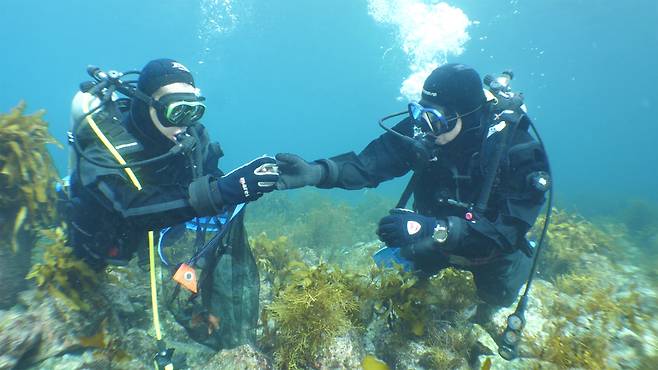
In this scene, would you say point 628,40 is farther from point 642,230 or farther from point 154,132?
point 154,132

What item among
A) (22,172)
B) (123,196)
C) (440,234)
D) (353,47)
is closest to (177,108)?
(123,196)

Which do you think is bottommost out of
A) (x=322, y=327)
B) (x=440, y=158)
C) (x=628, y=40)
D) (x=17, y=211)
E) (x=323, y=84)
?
(x=322, y=327)

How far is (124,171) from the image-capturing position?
130 inches

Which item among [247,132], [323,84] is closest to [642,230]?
[323,84]

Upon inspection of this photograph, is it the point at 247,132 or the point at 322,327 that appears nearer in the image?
the point at 322,327

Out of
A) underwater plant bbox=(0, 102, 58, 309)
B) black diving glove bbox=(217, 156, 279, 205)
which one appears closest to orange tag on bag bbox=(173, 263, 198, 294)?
black diving glove bbox=(217, 156, 279, 205)

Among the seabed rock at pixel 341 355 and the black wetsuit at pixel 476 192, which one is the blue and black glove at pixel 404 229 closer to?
the black wetsuit at pixel 476 192

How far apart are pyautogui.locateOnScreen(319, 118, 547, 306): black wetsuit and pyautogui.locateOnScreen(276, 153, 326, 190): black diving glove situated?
0.39 meters

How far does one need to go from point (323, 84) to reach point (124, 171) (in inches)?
4738

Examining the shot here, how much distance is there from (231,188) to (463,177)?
7.99 feet

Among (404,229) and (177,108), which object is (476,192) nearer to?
(404,229)

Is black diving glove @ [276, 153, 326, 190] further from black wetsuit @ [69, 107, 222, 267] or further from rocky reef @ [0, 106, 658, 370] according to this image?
rocky reef @ [0, 106, 658, 370]

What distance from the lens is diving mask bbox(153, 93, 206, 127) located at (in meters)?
3.62

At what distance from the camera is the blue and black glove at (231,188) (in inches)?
123
